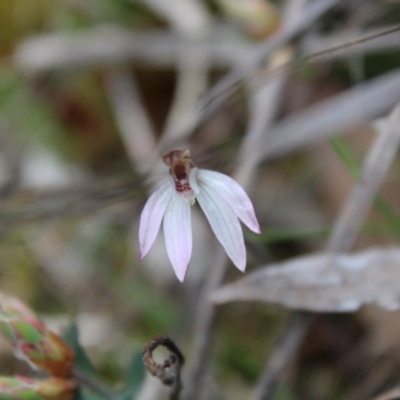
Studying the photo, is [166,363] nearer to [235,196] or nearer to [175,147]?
[235,196]

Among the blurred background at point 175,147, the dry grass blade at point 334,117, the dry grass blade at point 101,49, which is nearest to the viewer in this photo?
the dry grass blade at point 334,117

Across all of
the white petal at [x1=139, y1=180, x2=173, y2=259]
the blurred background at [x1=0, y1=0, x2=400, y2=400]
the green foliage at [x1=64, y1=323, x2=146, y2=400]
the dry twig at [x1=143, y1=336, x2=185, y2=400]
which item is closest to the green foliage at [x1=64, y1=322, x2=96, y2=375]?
the green foliage at [x1=64, y1=323, x2=146, y2=400]

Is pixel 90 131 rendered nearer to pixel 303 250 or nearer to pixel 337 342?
pixel 303 250

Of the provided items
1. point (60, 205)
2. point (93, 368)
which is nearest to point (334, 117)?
point (60, 205)

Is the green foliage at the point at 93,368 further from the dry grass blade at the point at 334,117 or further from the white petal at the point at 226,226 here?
the dry grass blade at the point at 334,117

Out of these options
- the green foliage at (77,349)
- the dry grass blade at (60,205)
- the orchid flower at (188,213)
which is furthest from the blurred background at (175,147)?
the orchid flower at (188,213)

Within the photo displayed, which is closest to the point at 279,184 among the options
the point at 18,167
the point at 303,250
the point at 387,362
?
the point at 303,250

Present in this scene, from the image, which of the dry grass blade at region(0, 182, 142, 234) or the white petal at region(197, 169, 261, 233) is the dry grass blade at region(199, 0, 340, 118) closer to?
the dry grass blade at region(0, 182, 142, 234)

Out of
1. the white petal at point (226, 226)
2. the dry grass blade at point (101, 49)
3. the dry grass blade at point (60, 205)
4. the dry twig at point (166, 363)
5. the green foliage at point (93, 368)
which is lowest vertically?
the dry twig at point (166, 363)
